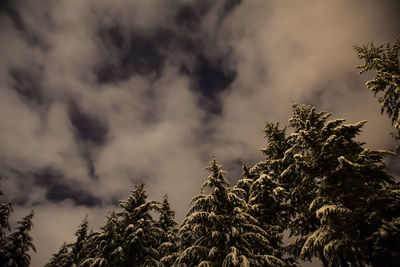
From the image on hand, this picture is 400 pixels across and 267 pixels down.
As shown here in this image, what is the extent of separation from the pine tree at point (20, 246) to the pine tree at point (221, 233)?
863 inches

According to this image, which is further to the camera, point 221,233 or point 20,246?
point 20,246

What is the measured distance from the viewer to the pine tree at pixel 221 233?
35.5ft

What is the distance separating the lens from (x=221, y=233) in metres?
11.4

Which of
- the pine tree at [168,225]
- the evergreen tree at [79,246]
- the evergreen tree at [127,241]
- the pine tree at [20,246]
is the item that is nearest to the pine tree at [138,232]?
the evergreen tree at [127,241]

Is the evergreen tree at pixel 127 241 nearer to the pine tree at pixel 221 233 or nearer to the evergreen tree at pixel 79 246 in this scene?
the pine tree at pixel 221 233

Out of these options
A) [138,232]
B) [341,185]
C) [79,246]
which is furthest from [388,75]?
[79,246]

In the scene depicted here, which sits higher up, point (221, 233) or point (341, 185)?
point (341, 185)

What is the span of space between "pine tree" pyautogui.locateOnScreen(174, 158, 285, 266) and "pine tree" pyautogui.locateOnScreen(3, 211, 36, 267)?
71.9 feet

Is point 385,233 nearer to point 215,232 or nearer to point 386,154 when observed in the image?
point 386,154

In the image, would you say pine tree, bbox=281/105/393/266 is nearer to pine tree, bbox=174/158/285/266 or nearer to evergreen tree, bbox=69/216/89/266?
pine tree, bbox=174/158/285/266

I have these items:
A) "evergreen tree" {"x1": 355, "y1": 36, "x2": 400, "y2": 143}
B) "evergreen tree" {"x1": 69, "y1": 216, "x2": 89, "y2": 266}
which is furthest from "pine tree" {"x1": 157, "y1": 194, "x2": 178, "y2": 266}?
"evergreen tree" {"x1": 355, "y1": 36, "x2": 400, "y2": 143}

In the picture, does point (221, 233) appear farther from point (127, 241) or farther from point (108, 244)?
point (108, 244)

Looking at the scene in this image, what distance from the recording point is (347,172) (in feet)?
32.7

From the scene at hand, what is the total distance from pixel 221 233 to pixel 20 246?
81.3ft
